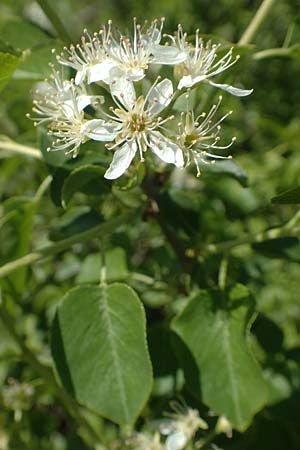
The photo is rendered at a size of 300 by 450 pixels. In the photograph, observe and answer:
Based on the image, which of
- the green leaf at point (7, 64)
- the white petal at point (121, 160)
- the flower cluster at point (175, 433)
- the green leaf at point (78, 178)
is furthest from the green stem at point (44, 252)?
the flower cluster at point (175, 433)

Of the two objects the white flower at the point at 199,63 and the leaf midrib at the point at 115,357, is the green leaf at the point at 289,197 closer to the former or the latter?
the white flower at the point at 199,63

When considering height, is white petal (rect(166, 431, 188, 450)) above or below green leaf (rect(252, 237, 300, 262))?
below

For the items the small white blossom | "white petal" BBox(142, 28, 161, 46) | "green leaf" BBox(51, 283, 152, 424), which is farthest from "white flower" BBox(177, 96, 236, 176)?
the small white blossom

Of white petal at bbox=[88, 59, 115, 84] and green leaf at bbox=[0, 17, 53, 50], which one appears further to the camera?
green leaf at bbox=[0, 17, 53, 50]

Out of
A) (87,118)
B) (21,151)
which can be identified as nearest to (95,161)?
(87,118)

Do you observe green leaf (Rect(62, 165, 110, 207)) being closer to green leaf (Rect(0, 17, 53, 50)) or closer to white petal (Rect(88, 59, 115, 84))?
white petal (Rect(88, 59, 115, 84))

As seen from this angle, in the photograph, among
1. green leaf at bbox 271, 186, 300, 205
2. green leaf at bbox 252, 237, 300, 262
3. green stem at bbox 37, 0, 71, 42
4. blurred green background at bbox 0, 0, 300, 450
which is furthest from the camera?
blurred green background at bbox 0, 0, 300, 450
